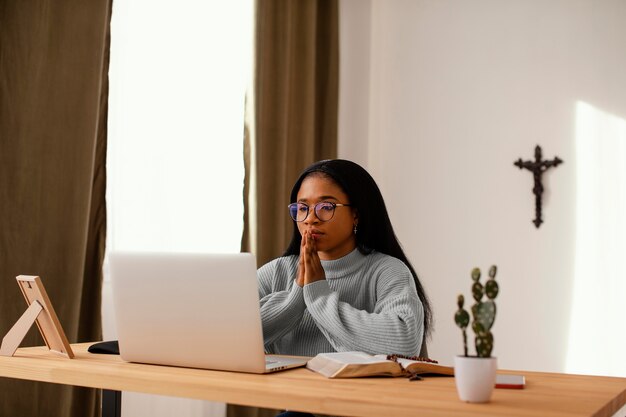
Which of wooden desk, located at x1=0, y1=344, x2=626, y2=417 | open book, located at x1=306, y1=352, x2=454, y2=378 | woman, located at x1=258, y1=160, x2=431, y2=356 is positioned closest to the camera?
wooden desk, located at x1=0, y1=344, x2=626, y2=417

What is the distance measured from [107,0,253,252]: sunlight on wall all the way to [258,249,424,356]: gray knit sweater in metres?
1.10

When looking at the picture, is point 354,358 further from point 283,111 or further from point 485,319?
point 283,111

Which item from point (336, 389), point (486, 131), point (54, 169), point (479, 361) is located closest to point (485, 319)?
point (479, 361)

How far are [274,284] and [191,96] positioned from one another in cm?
142

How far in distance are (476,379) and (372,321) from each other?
1.95ft

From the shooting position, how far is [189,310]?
1.56 metres

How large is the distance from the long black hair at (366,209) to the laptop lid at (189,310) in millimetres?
Result: 687

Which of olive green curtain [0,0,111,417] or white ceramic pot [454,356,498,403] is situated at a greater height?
olive green curtain [0,0,111,417]

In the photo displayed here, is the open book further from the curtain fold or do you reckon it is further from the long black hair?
the curtain fold

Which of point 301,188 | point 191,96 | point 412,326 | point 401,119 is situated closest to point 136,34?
point 191,96

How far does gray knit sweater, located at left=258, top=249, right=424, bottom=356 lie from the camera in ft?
5.90

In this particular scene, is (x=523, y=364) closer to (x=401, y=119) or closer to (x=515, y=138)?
(x=515, y=138)

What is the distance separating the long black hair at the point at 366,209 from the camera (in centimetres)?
214

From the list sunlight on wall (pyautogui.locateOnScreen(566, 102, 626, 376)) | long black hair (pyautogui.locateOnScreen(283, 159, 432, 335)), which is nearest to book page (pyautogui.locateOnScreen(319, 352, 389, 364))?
long black hair (pyautogui.locateOnScreen(283, 159, 432, 335))
